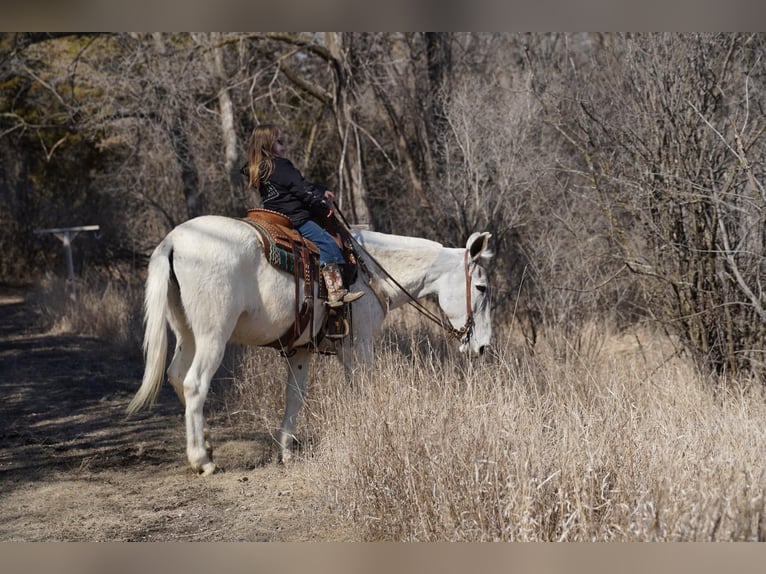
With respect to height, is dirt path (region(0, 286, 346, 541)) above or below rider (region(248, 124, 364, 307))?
below

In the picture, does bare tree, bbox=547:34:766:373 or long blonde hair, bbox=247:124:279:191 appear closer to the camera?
long blonde hair, bbox=247:124:279:191

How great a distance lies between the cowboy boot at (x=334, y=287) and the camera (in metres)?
6.23

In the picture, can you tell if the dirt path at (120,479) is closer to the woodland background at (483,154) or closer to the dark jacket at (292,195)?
the dark jacket at (292,195)

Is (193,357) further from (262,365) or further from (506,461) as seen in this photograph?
(506,461)

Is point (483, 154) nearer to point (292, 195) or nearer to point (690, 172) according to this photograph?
point (690, 172)

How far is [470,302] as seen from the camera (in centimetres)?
693

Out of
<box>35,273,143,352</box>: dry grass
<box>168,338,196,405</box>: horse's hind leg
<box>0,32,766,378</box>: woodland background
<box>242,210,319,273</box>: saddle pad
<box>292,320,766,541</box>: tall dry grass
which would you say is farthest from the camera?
<box>35,273,143,352</box>: dry grass

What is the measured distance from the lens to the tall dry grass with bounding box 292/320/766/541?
379cm

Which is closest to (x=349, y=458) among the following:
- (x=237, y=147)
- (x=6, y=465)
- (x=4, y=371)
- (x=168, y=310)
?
(x=168, y=310)

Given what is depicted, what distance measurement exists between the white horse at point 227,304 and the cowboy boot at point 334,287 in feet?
0.42

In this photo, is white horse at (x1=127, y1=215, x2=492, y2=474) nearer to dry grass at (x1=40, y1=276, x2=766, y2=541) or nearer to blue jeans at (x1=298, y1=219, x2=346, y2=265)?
blue jeans at (x1=298, y1=219, x2=346, y2=265)

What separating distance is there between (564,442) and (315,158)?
12242 millimetres

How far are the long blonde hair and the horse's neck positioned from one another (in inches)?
42.5

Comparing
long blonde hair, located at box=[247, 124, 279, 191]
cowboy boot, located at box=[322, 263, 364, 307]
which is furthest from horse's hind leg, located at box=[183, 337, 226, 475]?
long blonde hair, located at box=[247, 124, 279, 191]
